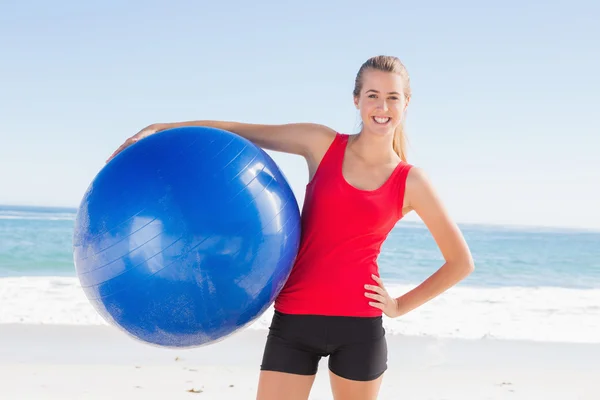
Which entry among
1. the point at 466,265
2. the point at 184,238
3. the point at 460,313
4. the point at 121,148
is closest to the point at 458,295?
the point at 460,313

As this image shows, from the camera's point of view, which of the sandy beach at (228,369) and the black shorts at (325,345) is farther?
the sandy beach at (228,369)

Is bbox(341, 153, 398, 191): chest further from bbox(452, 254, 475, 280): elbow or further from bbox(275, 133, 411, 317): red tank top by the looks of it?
bbox(452, 254, 475, 280): elbow

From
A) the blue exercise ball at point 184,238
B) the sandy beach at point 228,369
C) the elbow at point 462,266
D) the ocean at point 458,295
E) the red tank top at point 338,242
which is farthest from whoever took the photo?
the ocean at point 458,295

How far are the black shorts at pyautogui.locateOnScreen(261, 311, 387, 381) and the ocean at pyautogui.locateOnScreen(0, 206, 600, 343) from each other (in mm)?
4632

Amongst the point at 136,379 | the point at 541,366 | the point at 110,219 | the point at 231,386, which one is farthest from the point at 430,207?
the point at 541,366

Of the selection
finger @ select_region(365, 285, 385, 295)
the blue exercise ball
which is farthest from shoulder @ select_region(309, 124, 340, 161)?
finger @ select_region(365, 285, 385, 295)

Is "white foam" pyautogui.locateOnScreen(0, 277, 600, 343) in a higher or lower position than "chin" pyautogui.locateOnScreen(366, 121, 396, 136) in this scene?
lower

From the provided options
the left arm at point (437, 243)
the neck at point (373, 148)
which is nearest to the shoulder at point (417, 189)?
the left arm at point (437, 243)

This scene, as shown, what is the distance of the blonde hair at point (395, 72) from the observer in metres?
2.58

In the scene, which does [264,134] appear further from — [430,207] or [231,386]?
[231,386]

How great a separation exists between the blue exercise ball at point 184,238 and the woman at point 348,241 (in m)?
0.15

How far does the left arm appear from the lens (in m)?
2.55

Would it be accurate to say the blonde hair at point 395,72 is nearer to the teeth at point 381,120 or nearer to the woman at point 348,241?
the woman at point 348,241

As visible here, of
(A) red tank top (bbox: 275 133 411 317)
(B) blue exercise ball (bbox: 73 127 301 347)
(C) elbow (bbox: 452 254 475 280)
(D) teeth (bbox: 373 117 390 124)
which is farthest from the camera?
(C) elbow (bbox: 452 254 475 280)
